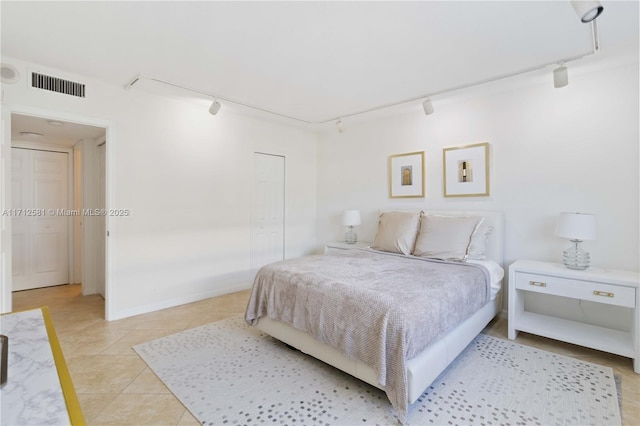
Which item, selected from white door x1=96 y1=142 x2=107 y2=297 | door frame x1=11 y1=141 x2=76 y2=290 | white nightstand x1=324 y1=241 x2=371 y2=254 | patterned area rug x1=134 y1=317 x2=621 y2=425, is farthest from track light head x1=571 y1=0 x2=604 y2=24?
door frame x1=11 y1=141 x2=76 y2=290

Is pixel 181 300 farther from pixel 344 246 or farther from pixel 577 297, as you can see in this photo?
pixel 577 297

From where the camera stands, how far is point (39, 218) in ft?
15.0

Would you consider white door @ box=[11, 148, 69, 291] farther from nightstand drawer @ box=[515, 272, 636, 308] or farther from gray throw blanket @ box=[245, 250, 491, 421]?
nightstand drawer @ box=[515, 272, 636, 308]

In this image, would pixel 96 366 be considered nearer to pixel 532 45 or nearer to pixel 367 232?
pixel 367 232

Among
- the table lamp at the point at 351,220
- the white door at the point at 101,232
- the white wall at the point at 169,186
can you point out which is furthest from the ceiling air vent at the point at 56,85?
the table lamp at the point at 351,220

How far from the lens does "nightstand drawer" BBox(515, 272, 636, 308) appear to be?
2.30 m

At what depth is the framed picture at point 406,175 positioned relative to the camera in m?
4.06

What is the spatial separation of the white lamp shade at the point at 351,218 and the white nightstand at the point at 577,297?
83.7 inches

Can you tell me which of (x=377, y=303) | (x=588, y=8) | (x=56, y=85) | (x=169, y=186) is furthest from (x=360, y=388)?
(x=56, y=85)

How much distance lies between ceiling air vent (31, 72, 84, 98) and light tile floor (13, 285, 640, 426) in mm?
2288

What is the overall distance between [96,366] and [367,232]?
3.50 meters

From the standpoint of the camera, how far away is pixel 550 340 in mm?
2820

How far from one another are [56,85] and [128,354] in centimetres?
255

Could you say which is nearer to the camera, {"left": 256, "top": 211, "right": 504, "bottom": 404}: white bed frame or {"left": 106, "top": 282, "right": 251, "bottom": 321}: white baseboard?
{"left": 256, "top": 211, "right": 504, "bottom": 404}: white bed frame
